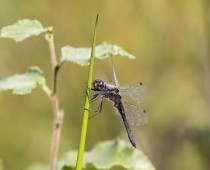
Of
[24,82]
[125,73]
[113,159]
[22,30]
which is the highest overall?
[125,73]

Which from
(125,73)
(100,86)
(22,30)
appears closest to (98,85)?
(100,86)

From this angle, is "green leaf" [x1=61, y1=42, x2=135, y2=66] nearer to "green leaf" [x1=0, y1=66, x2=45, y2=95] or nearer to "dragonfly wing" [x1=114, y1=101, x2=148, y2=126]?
"green leaf" [x1=0, y1=66, x2=45, y2=95]

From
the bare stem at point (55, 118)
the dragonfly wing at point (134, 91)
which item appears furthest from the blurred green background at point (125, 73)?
the bare stem at point (55, 118)

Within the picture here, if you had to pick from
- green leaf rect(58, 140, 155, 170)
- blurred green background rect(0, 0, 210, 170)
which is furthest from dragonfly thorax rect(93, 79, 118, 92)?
blurred green background rect(0, 0, 210, 170)

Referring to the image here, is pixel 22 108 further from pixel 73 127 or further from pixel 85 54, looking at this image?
pixel 85 54

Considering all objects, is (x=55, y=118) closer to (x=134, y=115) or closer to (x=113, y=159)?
(x=113, y=159)

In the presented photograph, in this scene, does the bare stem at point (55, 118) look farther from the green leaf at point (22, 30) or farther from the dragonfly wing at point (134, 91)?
the dragonfly wing at point (134, 91)
